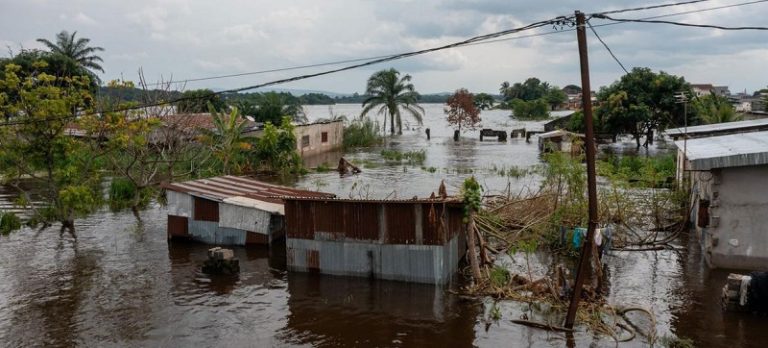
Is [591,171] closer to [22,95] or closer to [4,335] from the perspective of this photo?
[4,335]

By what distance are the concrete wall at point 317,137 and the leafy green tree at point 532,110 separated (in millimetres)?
59471

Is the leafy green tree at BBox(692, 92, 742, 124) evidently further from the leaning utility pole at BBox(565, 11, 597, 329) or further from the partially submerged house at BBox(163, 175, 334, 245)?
the leaning utility pole at BBox(565, 11, 597, 329)

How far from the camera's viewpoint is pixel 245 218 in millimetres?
16578

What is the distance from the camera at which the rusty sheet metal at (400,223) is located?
12.9m

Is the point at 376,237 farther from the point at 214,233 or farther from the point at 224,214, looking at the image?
the point at 214,233

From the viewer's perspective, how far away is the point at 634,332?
10.3 m

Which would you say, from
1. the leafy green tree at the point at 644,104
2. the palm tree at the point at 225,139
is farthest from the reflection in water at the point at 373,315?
the leafy green tree at the point at 644,104

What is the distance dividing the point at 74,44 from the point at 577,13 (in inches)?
2055

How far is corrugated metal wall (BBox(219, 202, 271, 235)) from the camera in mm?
16484

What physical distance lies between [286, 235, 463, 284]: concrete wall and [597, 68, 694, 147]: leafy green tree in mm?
30444

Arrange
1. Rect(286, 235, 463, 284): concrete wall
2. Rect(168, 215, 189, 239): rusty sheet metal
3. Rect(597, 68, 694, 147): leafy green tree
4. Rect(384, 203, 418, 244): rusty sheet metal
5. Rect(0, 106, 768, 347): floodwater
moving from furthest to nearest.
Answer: Rect(597, 68, 694, 147): leafy green tree → Rect(168, 215, 189, 239): rusty sheet metal → Rect(286, 235, 463, 284): concrete wall → Rect(384, 203, 418, 244): rusty sheet metal → Rect(0, 106, 768, 347): floodwater

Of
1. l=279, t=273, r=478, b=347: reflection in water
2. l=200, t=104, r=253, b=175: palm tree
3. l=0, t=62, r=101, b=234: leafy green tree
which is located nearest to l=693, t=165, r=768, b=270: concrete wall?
l=279, t=273, r=478, b=347: reflection in water

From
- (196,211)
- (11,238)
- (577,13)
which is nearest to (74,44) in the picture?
(11,238)

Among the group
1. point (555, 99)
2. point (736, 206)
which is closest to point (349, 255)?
point (736, 206)
